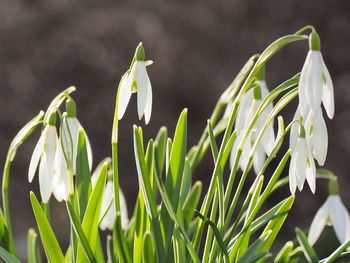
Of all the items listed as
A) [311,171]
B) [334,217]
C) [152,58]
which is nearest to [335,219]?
[334,217]

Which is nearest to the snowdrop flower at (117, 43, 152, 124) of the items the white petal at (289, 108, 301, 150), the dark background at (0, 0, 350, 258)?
the white petal at (289, 108, 301, 150)

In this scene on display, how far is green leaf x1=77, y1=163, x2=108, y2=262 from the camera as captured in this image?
997 millimetres

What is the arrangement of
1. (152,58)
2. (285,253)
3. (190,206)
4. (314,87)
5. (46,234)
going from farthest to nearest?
(152,58), (190,206), (285,253), (46,234), (314,87)

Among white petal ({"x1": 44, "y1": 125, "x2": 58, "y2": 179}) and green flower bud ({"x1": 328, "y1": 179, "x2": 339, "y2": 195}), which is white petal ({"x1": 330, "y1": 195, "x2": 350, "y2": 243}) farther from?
white petal ({"x1": 44, "y1": 125, "x2": 58, "y2": 179})

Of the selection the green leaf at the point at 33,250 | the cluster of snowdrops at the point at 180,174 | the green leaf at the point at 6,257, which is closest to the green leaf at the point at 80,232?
the cluster of snowdrops at the point at 180,174

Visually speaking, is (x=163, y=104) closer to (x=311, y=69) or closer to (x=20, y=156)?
(x=20, y=156)

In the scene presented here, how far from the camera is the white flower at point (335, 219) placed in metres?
1.17

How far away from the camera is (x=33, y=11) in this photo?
3.80m

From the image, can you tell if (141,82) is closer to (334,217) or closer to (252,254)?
(252,254)

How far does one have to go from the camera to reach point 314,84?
3.00 feet

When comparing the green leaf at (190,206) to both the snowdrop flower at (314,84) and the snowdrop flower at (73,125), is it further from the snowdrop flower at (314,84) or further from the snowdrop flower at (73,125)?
the snowdrop flower at (314,84)

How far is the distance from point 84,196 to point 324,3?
9.65 feet

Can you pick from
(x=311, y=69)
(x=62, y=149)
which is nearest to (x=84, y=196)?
(x=62, y=149)

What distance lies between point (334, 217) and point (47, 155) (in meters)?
0.49
